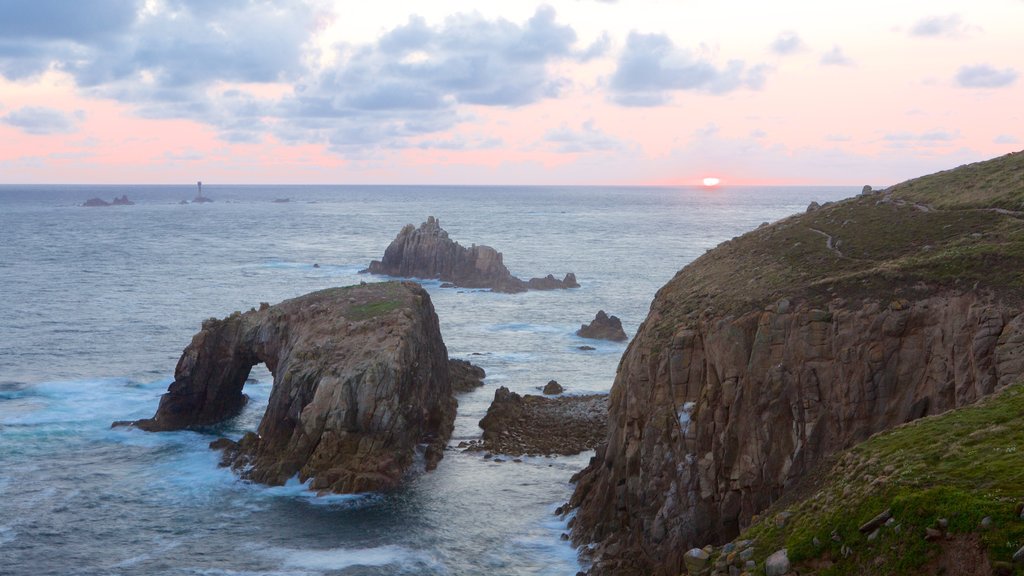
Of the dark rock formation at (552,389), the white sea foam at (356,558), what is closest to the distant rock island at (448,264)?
the dark rock formation at (552,389)

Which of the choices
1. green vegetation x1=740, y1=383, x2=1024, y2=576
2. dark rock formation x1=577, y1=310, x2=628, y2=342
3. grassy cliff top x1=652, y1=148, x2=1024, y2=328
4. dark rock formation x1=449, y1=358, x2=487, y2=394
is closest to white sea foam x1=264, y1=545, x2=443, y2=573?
grassy cliff top x1=652, y1=148, x2=1024, y2=328

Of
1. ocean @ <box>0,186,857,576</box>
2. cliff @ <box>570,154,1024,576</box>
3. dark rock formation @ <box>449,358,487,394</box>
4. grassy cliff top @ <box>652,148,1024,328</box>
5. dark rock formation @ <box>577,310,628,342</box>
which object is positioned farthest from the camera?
dark rock formation @ <box>577,310,628,342</box>

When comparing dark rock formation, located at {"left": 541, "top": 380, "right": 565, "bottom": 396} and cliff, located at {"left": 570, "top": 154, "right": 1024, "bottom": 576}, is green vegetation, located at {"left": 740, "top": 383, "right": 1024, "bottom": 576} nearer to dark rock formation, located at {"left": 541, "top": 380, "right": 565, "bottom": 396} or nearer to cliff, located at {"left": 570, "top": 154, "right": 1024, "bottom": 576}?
cliff, located at {"left": 570, "top": 154, "right": 1024, "bottom": 576}

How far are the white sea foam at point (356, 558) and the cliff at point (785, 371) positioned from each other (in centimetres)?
666

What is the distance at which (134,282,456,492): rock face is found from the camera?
163ft

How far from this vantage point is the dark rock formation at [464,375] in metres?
67.9

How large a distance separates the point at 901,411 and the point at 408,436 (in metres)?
26.6

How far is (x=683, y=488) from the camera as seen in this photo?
36281 millimetres

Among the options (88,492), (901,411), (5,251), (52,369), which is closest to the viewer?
(901,411)

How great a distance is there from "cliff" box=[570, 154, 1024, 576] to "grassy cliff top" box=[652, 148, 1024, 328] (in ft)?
0.40

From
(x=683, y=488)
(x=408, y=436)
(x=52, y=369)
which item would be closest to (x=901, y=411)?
(x=683, y=488)

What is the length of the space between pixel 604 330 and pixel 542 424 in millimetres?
31909

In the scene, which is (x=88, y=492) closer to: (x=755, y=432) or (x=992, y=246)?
(x=755, y=432)

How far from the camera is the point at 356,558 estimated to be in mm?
39781
